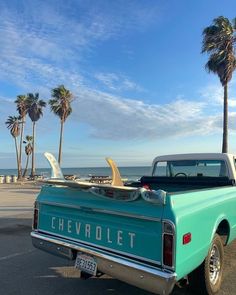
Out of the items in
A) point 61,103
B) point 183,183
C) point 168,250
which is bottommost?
point 168,250

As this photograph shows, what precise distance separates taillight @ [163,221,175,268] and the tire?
2.79 feet

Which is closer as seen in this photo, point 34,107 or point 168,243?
point 168,243

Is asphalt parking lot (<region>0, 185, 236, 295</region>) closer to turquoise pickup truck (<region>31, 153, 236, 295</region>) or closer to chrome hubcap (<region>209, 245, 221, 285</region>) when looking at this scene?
chrome hubcap (<region>209, 245, 221, 285</region>)

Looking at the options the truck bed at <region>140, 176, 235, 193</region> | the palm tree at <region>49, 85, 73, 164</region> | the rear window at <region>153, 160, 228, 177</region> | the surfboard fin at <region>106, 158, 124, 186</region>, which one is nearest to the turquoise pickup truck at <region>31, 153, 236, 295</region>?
the truck bed at <region>140, 176, 235, 193</region>

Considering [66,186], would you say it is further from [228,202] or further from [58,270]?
[228,202]

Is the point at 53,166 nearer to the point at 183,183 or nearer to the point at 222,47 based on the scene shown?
the point at 183,183

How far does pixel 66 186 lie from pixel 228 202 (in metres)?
2.22

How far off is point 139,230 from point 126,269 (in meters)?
0.41

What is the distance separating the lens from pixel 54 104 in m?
49.1

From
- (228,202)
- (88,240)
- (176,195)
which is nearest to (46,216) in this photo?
(88,240)

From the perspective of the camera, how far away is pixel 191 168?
24.2 feet

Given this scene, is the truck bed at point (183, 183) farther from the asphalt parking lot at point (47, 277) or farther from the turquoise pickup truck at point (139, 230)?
the asphalt parking lot at point (47, 277)

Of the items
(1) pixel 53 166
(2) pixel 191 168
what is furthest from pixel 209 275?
Result: (2) pixel 191 168

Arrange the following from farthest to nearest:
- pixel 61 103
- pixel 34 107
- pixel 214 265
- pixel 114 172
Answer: pixel 34 107 → pixel 61 103 → pixel 114 172 → pixel 214 265
